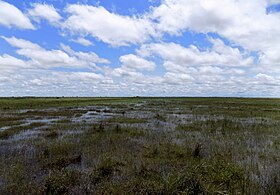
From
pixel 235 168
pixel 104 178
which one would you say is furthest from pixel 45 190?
pixel 235 168

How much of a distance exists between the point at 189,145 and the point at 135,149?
3178 millimetres

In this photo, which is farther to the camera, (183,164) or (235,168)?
(183,164)

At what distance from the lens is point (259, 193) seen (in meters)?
7.26

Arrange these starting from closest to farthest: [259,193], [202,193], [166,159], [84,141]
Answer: [202,193], [259,193], [166,159], [84,141]

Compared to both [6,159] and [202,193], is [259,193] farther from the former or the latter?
[6,159]

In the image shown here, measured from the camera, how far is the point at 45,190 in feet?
24.3

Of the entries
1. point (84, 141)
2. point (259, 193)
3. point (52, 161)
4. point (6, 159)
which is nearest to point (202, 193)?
point (259, 193)

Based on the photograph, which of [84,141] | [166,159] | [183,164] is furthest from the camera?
[84,141]

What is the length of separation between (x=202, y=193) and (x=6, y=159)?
8749 mm

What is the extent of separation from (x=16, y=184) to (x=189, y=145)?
359 inches

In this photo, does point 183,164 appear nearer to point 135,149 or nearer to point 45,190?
point 135,149

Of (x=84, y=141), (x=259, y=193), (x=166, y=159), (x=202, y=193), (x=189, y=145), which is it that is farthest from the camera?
(x=84, y=141)

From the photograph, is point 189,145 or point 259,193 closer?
point 259,193

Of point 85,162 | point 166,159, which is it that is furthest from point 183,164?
point 85,162
